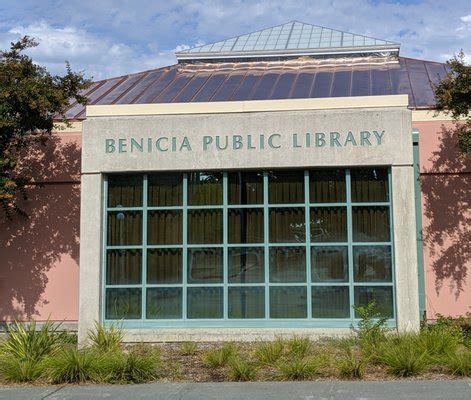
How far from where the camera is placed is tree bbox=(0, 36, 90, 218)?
39.0 feet

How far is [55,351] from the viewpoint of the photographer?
375 inches

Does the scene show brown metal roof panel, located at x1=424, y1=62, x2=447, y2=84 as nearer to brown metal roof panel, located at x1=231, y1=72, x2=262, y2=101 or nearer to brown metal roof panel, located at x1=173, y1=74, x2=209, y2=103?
brown metal roof panel, located at x1=231, y1=72, x2=262, y2=101

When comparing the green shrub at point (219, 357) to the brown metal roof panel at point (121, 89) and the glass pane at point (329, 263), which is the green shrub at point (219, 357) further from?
the brown metal roof panel at point (121, 89)

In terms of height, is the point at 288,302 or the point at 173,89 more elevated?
the point at 173,89

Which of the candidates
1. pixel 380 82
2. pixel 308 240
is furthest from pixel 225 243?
pixel 380 82

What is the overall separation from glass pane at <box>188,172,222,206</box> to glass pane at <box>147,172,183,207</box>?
0.22 meters

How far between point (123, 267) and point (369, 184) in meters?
5.10

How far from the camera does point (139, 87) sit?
1792 centimetres

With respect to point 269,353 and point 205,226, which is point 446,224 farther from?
point 269,353

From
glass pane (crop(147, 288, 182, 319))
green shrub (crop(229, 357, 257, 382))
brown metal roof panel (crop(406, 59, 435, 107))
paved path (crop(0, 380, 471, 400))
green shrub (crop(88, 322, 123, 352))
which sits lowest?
paved path (crop(0, 380, 471, 400))

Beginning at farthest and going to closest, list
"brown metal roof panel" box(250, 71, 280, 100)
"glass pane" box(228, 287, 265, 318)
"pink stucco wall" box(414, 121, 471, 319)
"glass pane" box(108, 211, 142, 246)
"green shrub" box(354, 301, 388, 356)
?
"brown metal roof panel" box(250, 71, 280, 100) → "pink stucco wall" box(414, 121, 471, 319) → "glass pane" box(108, 211, 142, 246) → "glass pane" box(228, 287, 265, 318) → "green shrub" box(354, 301, 388, 356)

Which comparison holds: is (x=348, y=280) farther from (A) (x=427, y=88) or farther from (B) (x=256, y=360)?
(A) (x=427, y=88)

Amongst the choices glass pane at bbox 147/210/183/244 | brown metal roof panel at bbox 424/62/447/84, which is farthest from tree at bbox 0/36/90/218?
brown metal roof panel at bbox 424/62/447/84

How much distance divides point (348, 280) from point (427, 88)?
21.1 feet
